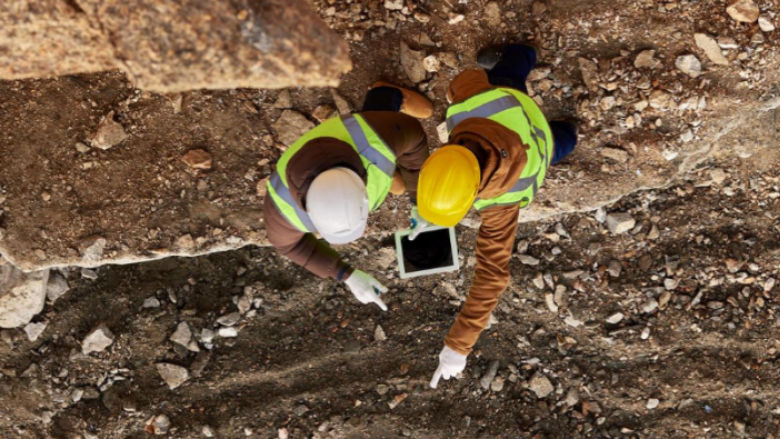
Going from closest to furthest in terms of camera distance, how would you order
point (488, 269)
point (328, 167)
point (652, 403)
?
1. point (328, 167)
2. point (488, 269)
3. point (652, 403)

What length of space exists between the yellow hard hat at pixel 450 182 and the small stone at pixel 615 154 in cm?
125

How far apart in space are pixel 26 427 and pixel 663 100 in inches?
158

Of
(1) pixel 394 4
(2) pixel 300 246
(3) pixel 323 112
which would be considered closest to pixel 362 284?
(2) pixel 300 246

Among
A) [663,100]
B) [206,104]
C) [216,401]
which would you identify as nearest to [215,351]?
[216,401]

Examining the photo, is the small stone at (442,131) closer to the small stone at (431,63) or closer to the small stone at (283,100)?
the small stone at (431,63)

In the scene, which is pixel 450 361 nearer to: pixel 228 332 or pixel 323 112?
pixel 228 332

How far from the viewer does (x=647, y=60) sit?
2639mm

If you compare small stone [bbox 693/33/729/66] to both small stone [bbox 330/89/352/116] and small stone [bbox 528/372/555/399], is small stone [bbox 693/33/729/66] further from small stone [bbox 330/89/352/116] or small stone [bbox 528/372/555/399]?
small stone [bbox 528/372/555/399]

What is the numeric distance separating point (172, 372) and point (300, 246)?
1.29 m

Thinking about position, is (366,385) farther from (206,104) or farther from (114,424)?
(206,104)

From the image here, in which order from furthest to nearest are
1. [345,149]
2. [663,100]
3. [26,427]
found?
[26,427]
[663,100]
[345,149]

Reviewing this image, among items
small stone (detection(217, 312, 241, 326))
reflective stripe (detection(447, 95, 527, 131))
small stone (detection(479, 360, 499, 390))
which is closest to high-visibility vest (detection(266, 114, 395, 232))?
reflective stripe (detection(447, 95, 527, 131))

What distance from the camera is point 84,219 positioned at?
2.77m

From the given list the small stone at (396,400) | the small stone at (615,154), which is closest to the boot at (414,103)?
the small stone at (615,154)
